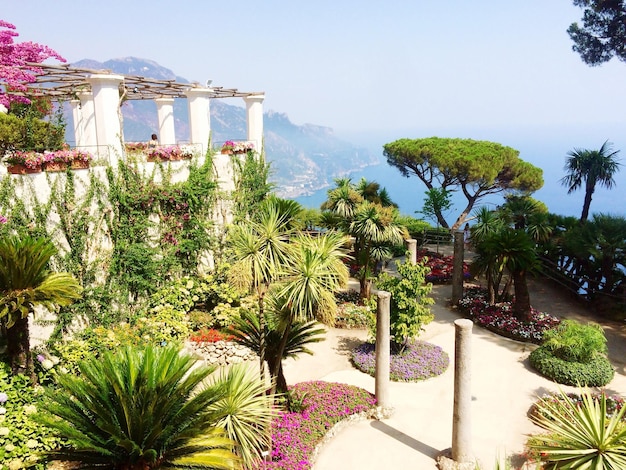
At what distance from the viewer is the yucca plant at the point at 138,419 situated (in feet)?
16.5

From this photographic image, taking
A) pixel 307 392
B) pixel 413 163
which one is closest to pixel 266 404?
pixel 307 392

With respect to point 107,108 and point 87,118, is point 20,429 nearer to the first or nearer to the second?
point 107,108

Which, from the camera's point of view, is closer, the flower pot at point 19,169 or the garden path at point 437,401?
the garden path at point 437,401

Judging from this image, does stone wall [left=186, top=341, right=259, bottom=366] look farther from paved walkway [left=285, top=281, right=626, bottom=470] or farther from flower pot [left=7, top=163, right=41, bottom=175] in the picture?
flower pot [left=7, top=163, right=41, bottom=175]

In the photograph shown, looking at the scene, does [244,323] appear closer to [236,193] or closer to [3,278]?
[3,278]

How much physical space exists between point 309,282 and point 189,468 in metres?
3.53

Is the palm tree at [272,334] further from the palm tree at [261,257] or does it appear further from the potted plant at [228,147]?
the potted plant at [228,147]

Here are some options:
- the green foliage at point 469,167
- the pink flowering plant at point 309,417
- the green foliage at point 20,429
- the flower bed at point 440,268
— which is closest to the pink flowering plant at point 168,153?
the green foliage at point 20,429

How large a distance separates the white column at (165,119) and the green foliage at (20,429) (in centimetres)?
1156

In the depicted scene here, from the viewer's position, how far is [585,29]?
1959 cm

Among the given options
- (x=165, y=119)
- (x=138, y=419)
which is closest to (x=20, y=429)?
(x=138, y=419)

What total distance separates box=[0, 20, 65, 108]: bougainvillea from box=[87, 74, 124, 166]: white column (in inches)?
40.6

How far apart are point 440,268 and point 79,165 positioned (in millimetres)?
15147

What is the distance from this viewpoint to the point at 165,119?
18359 mm
